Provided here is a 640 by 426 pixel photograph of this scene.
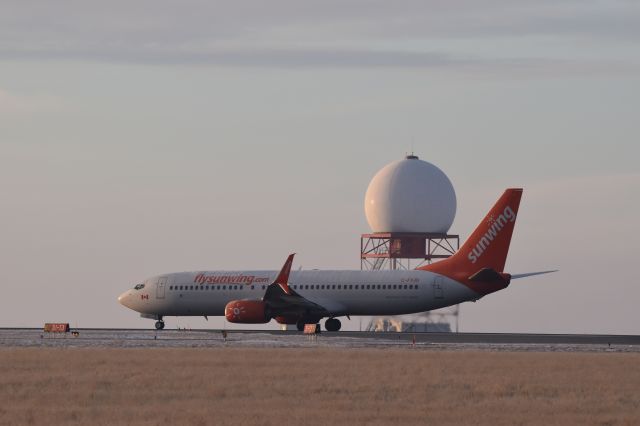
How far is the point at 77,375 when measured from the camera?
37719mm

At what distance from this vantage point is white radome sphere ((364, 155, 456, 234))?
3765 inches

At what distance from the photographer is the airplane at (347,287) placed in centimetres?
7256

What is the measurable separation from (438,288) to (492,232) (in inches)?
183

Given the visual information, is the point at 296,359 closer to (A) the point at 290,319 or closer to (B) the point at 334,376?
(B) the point at 334,376

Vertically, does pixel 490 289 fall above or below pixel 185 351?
above

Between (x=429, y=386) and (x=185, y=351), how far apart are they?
1866cm

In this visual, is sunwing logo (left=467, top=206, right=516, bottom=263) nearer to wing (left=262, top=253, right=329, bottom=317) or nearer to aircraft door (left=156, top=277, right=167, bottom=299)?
wing (left=262, top=253, right=329, bottom=317)

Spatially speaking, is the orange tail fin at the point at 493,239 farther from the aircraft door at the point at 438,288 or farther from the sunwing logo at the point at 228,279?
the sunwing logo at the point at 228,279

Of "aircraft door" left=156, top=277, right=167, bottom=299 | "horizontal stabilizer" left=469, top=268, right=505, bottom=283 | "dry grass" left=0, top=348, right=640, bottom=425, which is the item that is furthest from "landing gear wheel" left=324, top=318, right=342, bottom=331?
"dry grass" left=0, top=348, right=640, bottom=425

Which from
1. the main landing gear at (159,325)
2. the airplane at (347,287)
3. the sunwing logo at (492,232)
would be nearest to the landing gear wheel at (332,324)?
the airplane at (347,287)

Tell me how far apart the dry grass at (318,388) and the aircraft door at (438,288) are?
937 inches

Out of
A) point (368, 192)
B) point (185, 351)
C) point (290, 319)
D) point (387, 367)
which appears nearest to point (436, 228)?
point (368, 192)

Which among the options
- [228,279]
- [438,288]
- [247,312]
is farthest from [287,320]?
[438,288]

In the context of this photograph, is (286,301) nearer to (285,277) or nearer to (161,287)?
(285,277)
